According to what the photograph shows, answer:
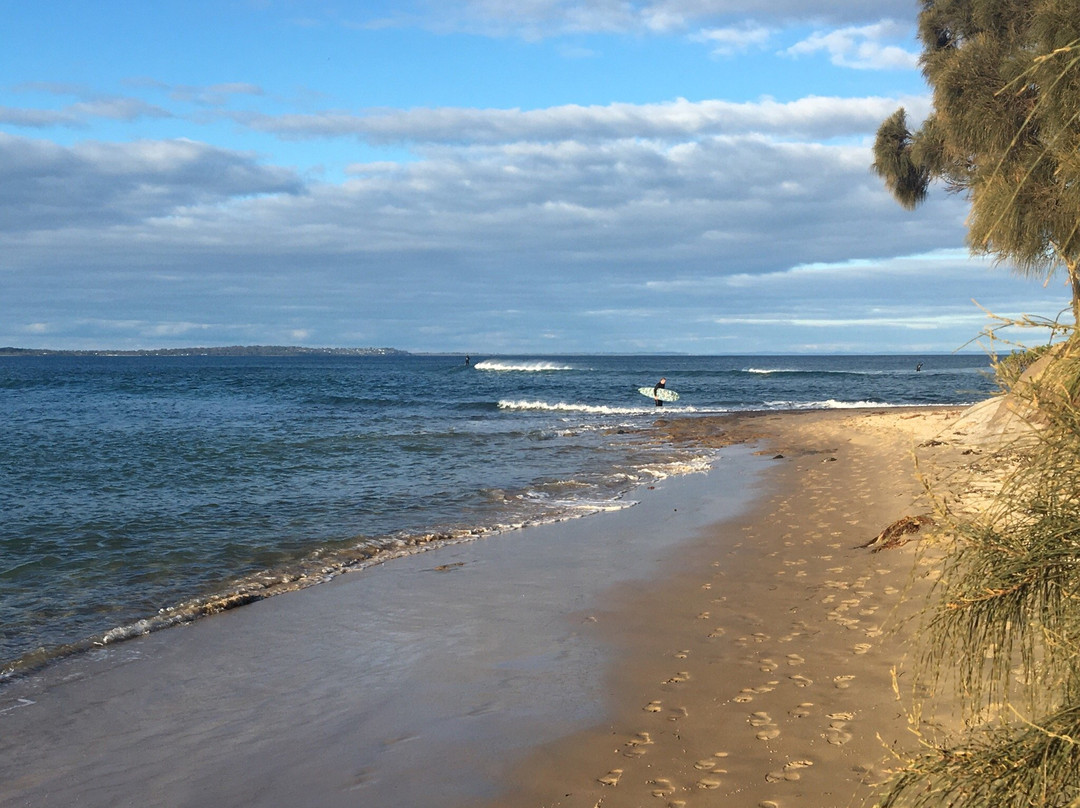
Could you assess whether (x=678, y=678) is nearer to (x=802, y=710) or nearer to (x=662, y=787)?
(x=802, y=710)

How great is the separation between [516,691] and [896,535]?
559cm

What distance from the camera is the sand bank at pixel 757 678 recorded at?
4.50 metres

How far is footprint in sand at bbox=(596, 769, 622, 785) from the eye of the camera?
4.62 metres

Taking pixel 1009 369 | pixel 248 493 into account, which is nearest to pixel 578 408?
pixel 248 493

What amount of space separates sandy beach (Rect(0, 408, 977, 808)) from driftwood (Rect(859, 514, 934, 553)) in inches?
6.3

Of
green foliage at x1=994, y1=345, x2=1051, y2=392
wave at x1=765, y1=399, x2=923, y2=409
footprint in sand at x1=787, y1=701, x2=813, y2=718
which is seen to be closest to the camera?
green foliage at x1=994, y1=345, x2=1051, y2=392

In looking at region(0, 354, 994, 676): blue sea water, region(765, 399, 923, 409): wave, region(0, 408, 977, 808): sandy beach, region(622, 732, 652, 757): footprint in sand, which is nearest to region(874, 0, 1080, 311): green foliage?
region(0, 408, 977, 808): sandy beach

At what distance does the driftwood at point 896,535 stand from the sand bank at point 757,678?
15cm

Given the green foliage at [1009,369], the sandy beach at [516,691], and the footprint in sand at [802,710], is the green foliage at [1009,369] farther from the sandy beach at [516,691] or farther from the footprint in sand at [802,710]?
the footprint in sand at [802,710]

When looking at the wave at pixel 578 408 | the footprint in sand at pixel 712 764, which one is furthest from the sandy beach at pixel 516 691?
the wave at pixel 578 408

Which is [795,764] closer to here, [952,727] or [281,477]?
[952,727]

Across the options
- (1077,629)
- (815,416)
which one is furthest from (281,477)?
(815,416)

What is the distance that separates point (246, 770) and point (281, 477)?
1382 cm

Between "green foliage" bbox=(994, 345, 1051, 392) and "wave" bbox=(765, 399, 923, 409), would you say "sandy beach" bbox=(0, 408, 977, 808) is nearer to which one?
"green foliage" bbox=(994, 345, 1051, 392)
